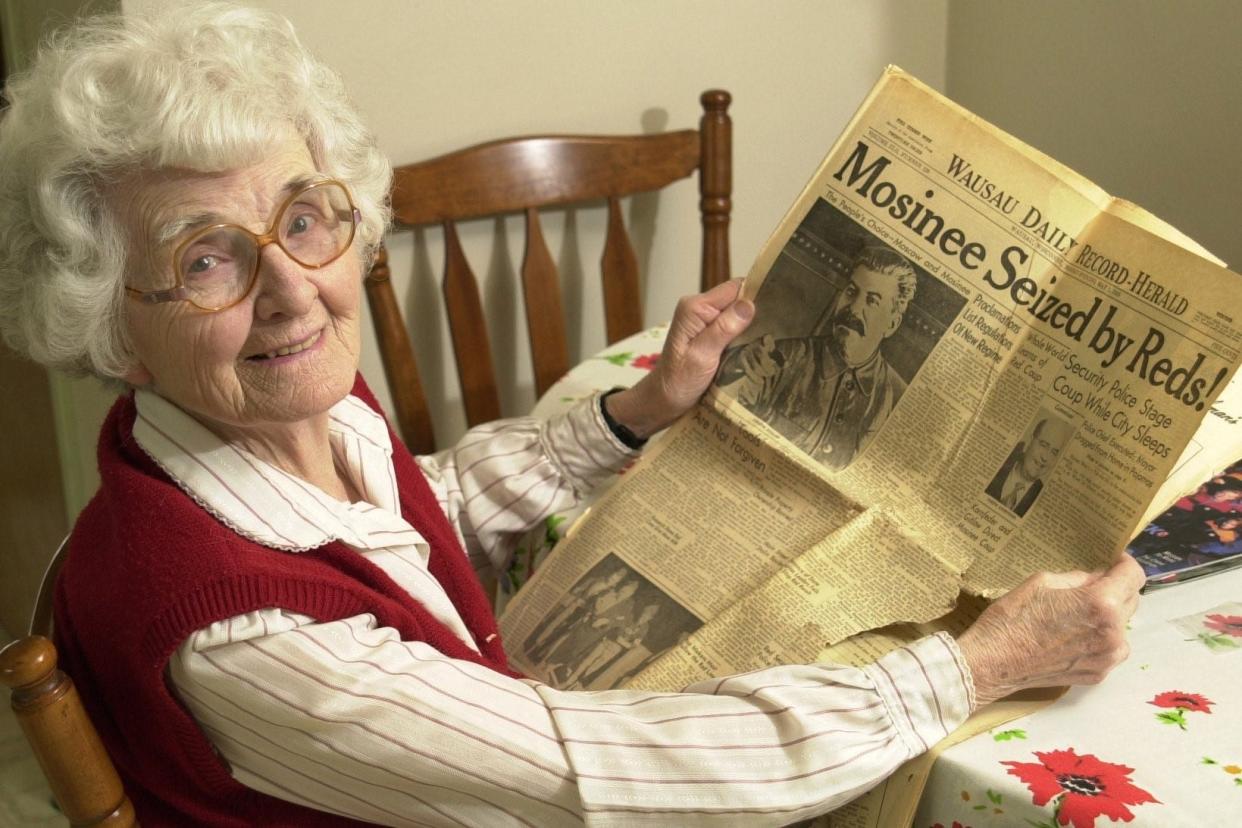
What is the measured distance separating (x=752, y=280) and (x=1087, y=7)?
1.06 metres

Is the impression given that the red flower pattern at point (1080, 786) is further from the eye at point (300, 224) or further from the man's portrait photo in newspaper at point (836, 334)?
the eye at point (300, 224)

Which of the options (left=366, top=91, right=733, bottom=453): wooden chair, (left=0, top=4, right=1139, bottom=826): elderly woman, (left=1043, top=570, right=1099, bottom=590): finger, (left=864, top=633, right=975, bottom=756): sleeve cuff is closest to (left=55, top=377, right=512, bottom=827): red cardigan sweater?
(left=0, top=4, right=1139, bottom=826): elderly woman

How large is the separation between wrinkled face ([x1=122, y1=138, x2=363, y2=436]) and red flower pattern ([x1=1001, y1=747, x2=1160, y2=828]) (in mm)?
509

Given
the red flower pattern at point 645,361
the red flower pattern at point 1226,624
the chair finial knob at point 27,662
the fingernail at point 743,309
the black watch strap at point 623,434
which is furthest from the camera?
the red flower pattern at point 645,361

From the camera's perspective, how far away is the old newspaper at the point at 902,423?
2.52ft

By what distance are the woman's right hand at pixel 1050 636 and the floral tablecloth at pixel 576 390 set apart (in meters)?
0.45

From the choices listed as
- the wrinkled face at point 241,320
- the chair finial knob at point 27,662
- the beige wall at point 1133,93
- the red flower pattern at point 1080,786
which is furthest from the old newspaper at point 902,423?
the beige wall at point 1133,93

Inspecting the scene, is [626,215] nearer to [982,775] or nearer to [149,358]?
[149,358]

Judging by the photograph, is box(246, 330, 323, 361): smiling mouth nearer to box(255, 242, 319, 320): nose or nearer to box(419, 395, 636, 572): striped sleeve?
box(255, 242, 319, 320): nose

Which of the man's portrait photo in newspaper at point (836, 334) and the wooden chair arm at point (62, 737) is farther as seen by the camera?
the man's portrait photo in newspaper at point (836, 334)

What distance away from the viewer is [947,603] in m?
0.81

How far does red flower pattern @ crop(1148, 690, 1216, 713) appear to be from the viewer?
0.75 metres

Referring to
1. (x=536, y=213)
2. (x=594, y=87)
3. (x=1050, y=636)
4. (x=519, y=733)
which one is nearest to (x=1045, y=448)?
(x=1050, y=636)

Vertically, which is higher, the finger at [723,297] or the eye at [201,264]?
the finger at [723,297]
